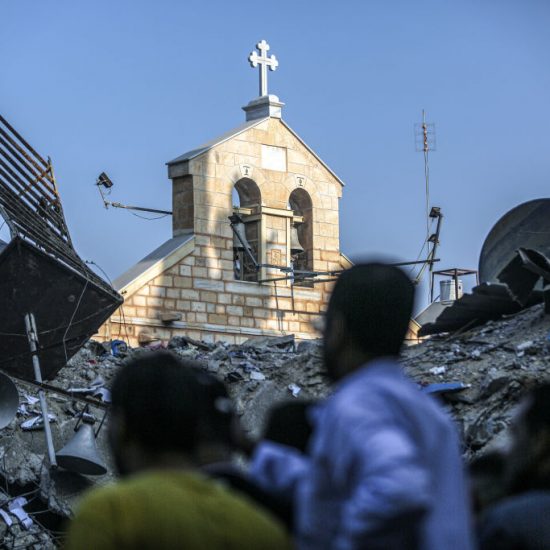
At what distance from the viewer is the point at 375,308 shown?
2906 mm

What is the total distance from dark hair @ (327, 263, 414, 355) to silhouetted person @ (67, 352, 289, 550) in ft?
1.11

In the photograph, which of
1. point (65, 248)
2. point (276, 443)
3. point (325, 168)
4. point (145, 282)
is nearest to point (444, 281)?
point (325, 168)

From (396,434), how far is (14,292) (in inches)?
527

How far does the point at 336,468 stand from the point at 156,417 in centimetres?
37

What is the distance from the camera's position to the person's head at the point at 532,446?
10.2ft

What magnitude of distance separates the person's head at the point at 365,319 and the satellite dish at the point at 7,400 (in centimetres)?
1158

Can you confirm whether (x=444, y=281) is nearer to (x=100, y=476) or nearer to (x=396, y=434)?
(x=100, y=476)

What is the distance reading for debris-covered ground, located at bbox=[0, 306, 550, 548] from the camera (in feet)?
40.8

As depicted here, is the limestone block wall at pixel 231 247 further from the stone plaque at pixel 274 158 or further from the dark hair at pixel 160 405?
the dark hair at pixel 160 405

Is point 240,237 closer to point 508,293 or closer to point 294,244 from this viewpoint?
point 294,244

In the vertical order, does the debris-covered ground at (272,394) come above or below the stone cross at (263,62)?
below

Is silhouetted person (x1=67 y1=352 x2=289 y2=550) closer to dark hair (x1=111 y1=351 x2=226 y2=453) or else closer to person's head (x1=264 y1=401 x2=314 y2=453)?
dark hair (x1=111 y1=351 x2=226 y2=453)

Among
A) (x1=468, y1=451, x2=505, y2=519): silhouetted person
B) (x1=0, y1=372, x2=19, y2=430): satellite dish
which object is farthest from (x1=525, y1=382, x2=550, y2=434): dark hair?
(x1=0, y1=372, x2=19, y2=430): satellite dish

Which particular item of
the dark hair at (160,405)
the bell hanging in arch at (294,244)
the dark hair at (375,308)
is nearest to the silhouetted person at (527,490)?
the dark hair at (375,308)
